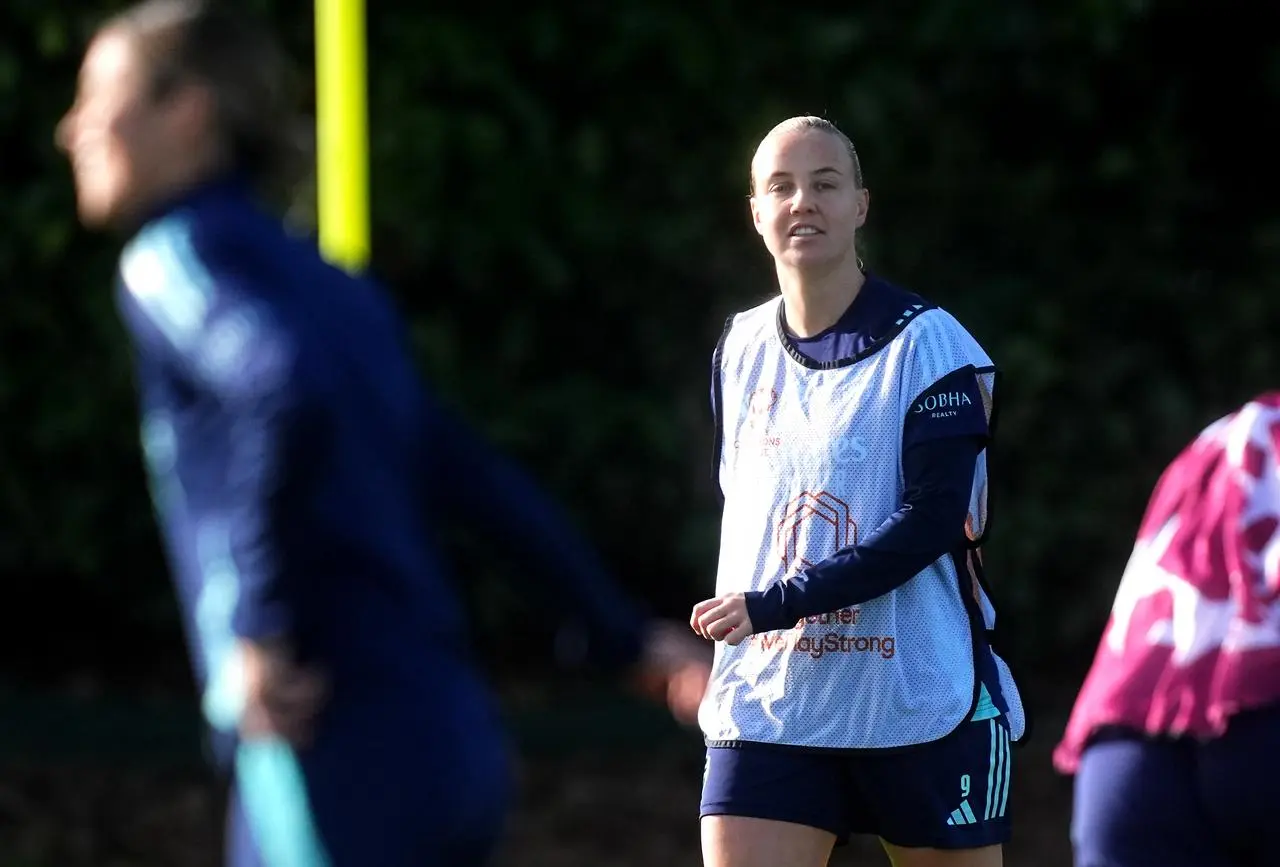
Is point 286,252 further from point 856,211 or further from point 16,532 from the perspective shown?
point 16,532

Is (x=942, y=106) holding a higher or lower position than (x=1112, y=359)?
higher

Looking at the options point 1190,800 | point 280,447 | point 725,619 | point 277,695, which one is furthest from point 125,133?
point 1190,800

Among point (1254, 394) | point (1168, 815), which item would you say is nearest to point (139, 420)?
point (1254, 394)

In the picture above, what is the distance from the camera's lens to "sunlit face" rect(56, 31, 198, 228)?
2.57 meters

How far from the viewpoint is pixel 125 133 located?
2.58 meters

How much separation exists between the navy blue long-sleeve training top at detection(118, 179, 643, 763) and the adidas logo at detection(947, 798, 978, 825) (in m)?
1.60

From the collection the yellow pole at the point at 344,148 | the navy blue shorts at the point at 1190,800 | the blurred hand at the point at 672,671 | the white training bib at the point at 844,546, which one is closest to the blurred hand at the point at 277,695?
the blurred hand at the point at 672,671

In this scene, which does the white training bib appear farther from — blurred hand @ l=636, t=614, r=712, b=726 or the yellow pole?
the yellow pole

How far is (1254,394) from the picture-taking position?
31.0 ft

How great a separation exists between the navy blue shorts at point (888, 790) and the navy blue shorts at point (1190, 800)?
69 centimetres

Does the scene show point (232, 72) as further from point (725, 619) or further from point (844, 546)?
point (844, 546)

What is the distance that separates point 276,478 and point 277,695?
253 millimetres

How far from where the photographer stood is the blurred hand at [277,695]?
2.43m

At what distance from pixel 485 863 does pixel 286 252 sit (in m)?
0.81
